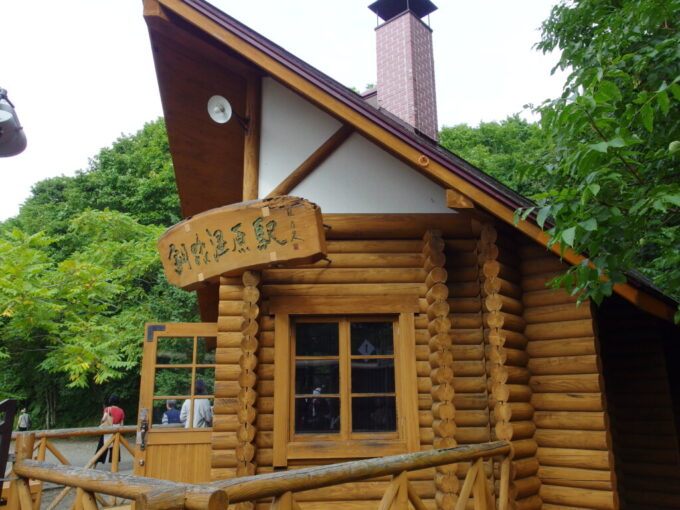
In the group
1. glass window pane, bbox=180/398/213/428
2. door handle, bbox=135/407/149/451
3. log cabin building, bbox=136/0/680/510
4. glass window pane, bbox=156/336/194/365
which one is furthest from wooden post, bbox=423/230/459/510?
door handle, bbox=135/407/149/451

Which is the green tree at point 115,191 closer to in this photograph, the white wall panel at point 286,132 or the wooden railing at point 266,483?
the white wall panel at point 286,132

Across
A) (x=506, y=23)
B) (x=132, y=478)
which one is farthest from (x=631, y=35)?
(x=506, y=23)

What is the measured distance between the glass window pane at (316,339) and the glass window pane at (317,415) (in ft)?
1.52

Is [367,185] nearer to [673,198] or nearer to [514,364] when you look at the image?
[514,364]

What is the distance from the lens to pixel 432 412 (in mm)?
5262

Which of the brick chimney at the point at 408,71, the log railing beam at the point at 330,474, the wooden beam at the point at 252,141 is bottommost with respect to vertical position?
the log railing beam at the point at 330,474

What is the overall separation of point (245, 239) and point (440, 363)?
221 centimetres

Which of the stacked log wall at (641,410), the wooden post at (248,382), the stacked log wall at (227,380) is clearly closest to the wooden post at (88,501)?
the wooden post at (248,382)

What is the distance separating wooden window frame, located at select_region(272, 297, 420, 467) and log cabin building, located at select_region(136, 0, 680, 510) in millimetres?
19

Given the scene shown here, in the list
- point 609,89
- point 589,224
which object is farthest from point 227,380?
point 609,89

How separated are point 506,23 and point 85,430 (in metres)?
35.7

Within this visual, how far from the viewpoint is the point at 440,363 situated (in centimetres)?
512

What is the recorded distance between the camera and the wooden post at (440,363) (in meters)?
4.88

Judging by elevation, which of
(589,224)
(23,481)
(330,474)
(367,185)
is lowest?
(23,481)
